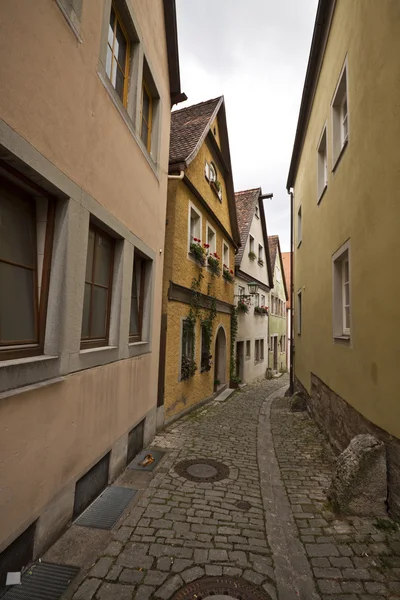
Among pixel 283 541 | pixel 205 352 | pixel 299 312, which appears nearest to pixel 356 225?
pixel 283 541

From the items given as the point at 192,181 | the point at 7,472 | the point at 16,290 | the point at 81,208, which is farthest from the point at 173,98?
the point at 7,472

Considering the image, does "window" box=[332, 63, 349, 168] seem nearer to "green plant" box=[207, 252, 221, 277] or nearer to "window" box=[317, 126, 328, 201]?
"window" box=[317, 126, 328, 201]

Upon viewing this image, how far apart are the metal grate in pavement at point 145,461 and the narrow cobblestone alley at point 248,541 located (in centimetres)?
16

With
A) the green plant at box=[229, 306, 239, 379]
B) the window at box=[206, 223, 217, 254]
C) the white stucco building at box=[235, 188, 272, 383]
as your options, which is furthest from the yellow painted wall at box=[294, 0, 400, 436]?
the white stucco building at box=[235, 188, 272, 383]

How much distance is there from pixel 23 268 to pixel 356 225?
4.58 m

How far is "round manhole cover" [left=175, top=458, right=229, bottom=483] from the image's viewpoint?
16.5ft

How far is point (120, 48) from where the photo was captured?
203 inches

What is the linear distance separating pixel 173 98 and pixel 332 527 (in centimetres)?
829

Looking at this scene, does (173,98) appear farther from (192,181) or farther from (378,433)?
(378,433)

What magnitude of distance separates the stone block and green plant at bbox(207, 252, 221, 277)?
25.7ft

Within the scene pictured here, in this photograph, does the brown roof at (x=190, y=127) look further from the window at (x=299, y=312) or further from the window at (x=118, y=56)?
the window at (x=299, y=312)

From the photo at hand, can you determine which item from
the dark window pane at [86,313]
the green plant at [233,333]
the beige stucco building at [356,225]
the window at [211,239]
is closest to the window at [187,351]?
the beige stucco building at [356,225]

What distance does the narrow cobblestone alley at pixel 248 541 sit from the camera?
2799 mm

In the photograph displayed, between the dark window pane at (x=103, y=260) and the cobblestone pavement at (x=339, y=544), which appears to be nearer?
the cobblestone pavement at (x=339, y=544)
